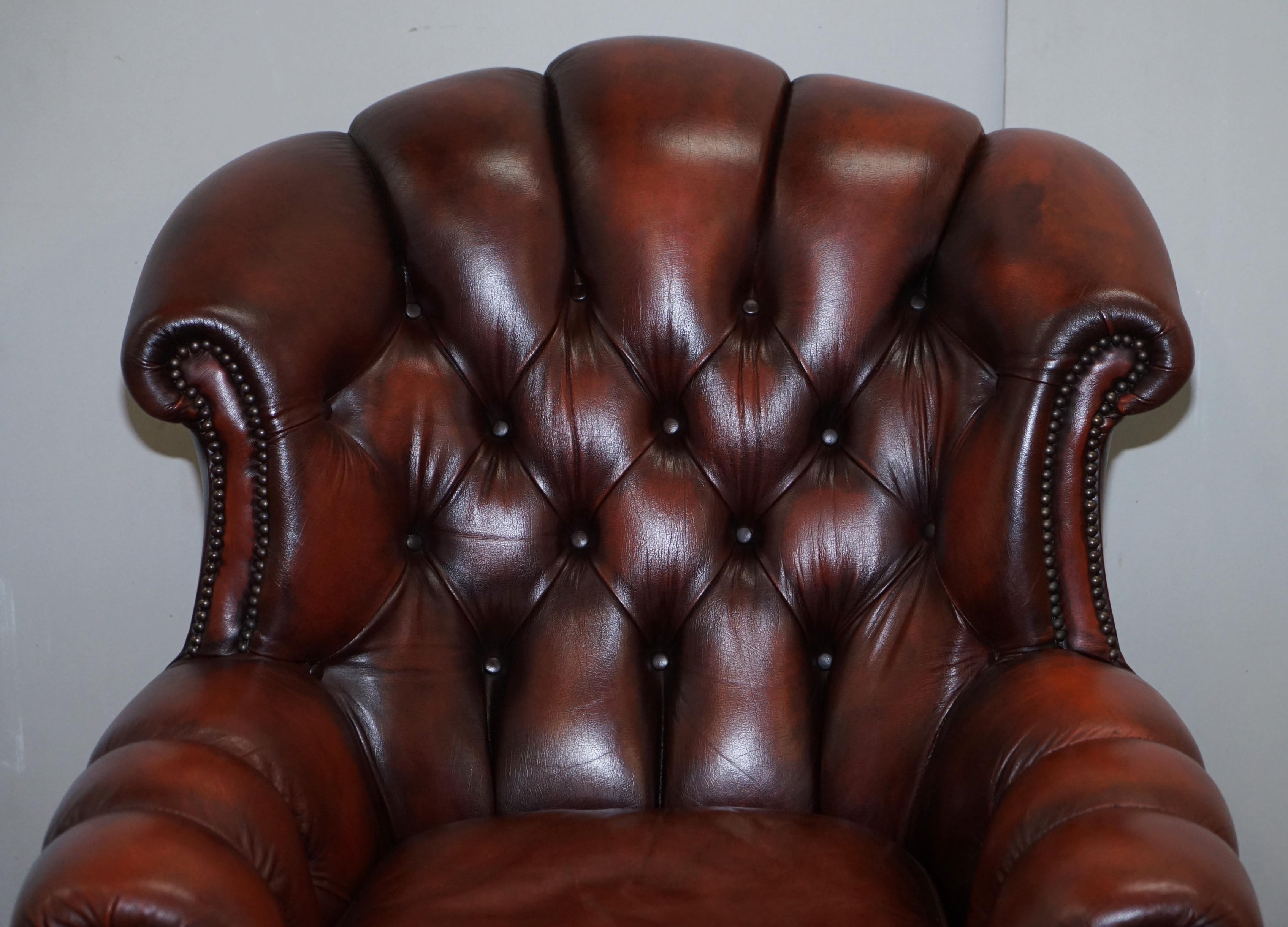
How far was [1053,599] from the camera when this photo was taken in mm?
1101

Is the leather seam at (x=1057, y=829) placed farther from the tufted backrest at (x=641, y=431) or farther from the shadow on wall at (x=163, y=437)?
the shadow on wall at (x=163, y=437)

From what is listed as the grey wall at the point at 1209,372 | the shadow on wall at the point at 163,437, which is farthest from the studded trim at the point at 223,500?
the grey wall at the point at 1209,372

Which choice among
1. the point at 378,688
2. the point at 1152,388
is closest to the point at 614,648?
the point at 378,688

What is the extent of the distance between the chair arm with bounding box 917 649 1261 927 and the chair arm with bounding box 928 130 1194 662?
0.22 feet

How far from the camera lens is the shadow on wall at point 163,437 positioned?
162cm

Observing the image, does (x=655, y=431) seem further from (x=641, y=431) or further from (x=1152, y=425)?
(x=1152, y=425)

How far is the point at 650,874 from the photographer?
3.28ft

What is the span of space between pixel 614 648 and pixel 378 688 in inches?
9.4

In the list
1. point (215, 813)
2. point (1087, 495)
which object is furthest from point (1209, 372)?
point (215, 813)

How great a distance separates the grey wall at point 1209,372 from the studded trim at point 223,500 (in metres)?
0.98

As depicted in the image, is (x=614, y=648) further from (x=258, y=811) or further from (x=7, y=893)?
(x=7, y=893)

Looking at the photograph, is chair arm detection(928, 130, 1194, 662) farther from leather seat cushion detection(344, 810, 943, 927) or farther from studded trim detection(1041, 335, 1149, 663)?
leather seat cushion detection(344, 810, 943, 927)

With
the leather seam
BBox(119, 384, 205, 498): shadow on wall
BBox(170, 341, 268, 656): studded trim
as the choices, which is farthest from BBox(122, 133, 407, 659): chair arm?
the leather seam

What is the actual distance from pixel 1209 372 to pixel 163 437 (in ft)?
4.57
